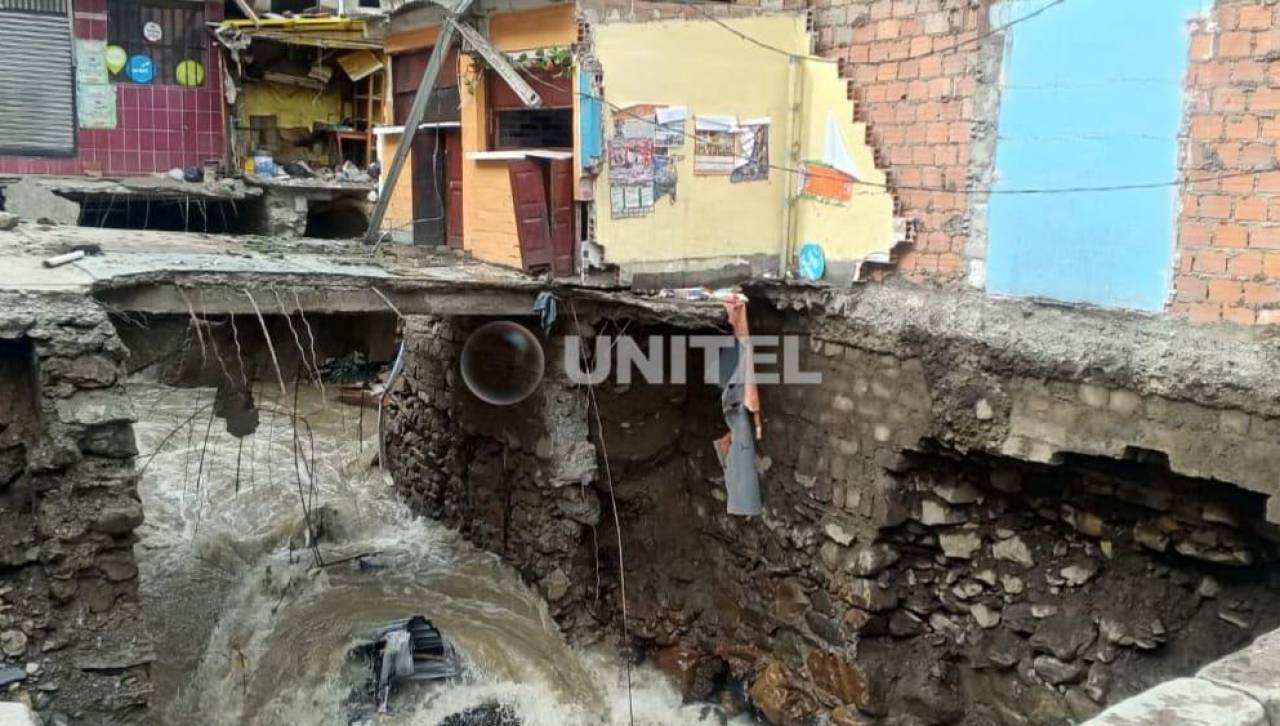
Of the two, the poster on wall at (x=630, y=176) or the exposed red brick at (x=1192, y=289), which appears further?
the poster on wall at (x=630, y=176)

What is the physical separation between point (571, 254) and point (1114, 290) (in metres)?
3.77

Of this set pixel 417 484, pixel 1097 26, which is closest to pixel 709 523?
pixel 417 484

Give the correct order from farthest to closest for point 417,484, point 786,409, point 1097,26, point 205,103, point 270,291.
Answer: point 205,103, point 417,484, point 786,409, point 270,291, point 1097,26

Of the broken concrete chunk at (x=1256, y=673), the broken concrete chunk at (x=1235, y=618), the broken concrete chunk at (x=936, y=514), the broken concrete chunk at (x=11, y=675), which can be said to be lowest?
the broken concrete chunk at (x=11, y=675)

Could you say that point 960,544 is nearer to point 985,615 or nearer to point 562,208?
point 985,615

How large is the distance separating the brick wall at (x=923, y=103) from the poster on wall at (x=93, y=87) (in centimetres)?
1114

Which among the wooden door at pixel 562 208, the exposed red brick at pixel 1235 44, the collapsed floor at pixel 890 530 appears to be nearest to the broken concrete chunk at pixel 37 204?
the collapsed floor at pixel 890 530

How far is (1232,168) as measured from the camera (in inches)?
214

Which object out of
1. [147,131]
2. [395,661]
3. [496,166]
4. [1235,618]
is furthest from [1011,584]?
[147,131]

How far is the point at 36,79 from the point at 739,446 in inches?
449

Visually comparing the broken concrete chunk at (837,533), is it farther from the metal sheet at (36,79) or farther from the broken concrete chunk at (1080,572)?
the metal sheet at (36,79)

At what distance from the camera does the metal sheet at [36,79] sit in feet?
45.5

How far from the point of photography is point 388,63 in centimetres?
1098

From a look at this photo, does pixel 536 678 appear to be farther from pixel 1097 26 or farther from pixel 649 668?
pixel 1097 26
